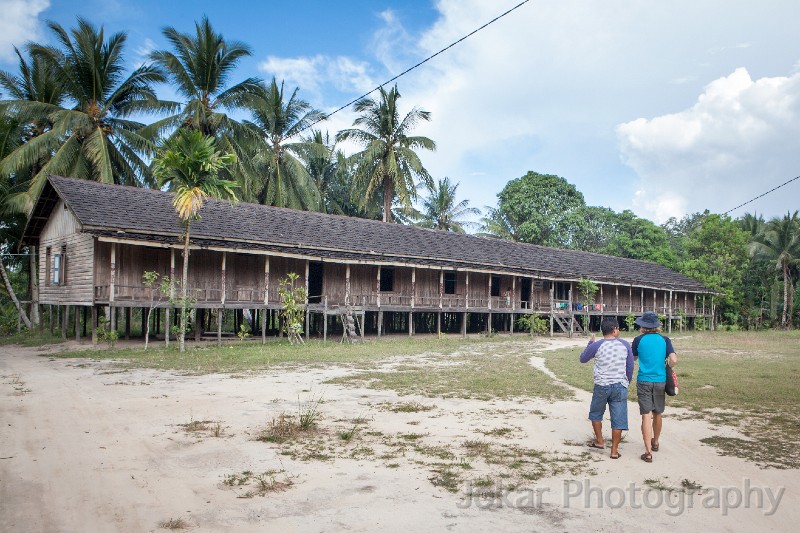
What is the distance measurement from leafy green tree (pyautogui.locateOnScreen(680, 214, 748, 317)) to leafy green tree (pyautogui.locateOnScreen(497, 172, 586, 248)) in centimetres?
941

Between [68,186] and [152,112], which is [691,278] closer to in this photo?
[152,112]

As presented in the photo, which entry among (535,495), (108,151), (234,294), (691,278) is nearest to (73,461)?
(535,495)

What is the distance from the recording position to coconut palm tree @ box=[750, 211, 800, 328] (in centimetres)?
4256

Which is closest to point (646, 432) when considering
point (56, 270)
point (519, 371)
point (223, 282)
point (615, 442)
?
point (615, 442)

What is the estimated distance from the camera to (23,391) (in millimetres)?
10508

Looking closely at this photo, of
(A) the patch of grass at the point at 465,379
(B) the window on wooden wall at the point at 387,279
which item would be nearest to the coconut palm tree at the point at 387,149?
(B) the window on wooden wall at the point at 387,279

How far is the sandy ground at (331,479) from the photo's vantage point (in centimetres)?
478

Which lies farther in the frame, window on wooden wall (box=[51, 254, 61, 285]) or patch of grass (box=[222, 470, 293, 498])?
window on wooden wall (box=[51, 254, 61, 285])

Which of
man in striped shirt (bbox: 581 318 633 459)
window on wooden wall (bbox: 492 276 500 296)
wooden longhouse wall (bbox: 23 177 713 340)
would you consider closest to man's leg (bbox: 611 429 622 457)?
man in striped shirt (bbox: 581 318 633 459)

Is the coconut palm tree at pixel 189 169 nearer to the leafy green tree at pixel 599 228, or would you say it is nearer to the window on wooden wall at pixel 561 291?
the window on wooden wall at pixel 561 291

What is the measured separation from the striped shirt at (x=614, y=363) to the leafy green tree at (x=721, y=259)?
41763mm

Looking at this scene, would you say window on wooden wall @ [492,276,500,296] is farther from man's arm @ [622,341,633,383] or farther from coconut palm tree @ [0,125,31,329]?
man's arm @ [622,341,633,383]

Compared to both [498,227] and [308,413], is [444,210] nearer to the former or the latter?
[498,227]

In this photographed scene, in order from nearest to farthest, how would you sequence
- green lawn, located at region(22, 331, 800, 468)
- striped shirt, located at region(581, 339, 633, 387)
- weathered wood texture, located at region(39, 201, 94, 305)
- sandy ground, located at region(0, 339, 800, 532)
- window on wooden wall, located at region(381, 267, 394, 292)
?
sandy ground, located at region(0, 339, 800, 532) → striped shirt, located at region(581, 339, 633, 387) → green lawn, located at region(22, 331, 800, 468) → weathered wood texture, located at region(39, 201, 94, 305) → window on wooden wall, located at region(381, 267, 394, 292)
